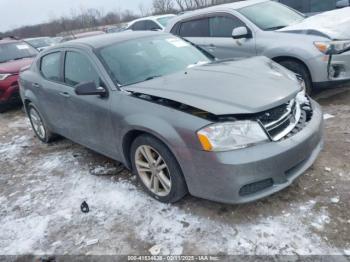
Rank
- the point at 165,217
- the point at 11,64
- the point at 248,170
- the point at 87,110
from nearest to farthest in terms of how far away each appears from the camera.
A: the point at 248,170 < the point at 165,217 < the point at 87,110 < the point at 11,64

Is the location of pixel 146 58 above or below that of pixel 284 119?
above

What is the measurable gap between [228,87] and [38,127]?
364 centimetres

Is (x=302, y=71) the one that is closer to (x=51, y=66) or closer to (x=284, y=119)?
(x=284, y=119)

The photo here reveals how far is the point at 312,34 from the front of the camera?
5.17 m

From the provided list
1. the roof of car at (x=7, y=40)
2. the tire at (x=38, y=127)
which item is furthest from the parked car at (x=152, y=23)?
the tire at (x=38, y=127)

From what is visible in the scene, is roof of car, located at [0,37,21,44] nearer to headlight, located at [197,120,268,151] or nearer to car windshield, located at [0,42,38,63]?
car windshield, located at [0,42,38,63]

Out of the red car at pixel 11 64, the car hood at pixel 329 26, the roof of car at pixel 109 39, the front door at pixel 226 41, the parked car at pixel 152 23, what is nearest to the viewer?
the roof of car at pixel 109 39

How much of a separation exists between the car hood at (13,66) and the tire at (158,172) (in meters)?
5.79

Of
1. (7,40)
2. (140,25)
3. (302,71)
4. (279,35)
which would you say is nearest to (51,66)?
(279,35)

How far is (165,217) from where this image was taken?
3115 millimetres

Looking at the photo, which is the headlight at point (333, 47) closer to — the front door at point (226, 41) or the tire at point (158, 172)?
the front door at point (226, 41)

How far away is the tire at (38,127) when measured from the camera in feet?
17.1

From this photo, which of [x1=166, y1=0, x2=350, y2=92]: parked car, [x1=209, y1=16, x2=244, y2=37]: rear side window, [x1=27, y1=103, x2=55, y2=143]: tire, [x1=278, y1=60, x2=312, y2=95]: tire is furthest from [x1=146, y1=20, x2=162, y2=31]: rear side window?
[x1=278, y1=60, x2=312, y2=95]: tire

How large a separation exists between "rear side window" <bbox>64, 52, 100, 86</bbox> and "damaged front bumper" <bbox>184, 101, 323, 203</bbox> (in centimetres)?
163
